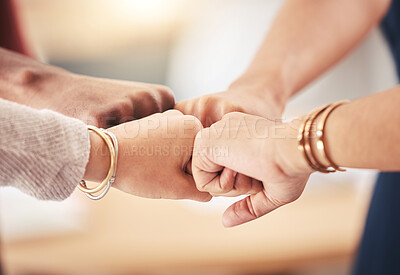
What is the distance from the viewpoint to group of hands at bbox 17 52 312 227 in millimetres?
314

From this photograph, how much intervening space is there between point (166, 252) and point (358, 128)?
824mm

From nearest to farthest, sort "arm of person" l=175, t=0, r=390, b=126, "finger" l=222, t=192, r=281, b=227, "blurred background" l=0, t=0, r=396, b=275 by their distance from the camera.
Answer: "finger" l=222, t=192, r=281, b=227, "arm of person" l=175, t=0, r=390, b=126, "blurred background" l=0, t=0, r=396, b=275

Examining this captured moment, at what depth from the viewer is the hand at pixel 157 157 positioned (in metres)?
0.36

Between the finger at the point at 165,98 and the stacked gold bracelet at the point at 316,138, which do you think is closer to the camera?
the stacked gold bracelet at the point at 316,138

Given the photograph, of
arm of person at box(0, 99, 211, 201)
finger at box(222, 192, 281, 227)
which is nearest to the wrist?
arm of person at box(0, 99, 211, 201)

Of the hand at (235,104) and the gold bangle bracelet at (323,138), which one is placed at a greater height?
the gold bangle bracelet at (323,138)

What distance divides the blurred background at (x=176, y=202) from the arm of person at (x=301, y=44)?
1.30 ft

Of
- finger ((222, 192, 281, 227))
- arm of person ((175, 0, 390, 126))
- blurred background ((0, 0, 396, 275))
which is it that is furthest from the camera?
blurred background ((0, 0, 396, 275))

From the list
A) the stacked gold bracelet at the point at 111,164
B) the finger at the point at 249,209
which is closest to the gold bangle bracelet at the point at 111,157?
the stacked gold bracelet at the point at 111,164

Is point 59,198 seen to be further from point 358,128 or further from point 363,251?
point 363,251

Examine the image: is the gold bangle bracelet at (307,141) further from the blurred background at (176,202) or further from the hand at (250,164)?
the blurred background at (176,202)

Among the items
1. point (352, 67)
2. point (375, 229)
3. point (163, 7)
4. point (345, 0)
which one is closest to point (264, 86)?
point (345, 0)

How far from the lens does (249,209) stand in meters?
0.36

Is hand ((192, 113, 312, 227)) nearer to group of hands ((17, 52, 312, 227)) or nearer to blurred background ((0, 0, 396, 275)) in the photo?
group of hands ((17, 52, 312, 227))
